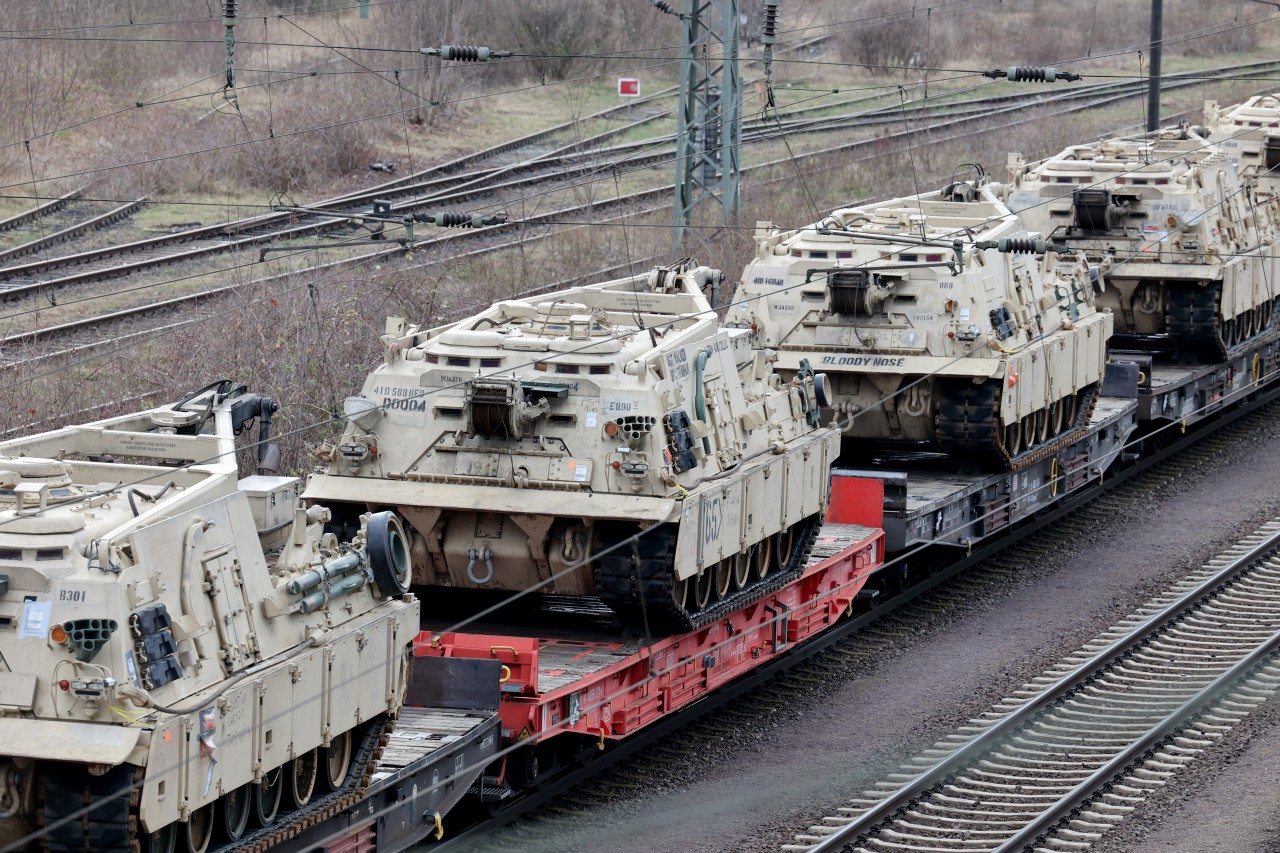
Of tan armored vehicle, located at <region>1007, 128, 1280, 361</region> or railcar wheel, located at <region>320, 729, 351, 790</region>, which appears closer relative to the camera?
railcar wheel, located at <region>320, 729, 351, 790</region>

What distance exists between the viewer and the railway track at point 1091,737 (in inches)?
707

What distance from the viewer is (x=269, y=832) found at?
48.3ft

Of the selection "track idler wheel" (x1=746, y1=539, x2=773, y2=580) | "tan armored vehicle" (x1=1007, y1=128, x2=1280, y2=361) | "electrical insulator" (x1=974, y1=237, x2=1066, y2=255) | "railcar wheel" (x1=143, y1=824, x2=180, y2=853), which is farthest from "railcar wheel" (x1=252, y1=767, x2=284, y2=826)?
"tan armored vehicle" (x1=1007, y1=128, x2=1280, y2=361)

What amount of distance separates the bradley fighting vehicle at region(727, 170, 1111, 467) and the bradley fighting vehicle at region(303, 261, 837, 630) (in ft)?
16.5

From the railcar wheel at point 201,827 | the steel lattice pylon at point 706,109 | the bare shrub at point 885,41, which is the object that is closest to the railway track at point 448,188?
the steel lattice pylon at point 706,109

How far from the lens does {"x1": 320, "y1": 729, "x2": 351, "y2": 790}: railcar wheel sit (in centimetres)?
1559

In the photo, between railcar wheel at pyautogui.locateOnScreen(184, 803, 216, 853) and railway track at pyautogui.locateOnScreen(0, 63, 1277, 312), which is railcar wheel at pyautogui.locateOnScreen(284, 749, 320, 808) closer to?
railcar wheel at pyautogui.locateOnScreen(184, 803, 216, 853)

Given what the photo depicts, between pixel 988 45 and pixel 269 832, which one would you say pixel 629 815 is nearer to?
pixel 269 832

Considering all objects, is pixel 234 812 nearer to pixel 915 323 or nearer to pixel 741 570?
pixel 741 570

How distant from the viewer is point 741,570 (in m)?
21.0

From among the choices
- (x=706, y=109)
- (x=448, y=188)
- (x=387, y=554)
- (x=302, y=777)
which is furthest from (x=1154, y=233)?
(x=302, y=777)

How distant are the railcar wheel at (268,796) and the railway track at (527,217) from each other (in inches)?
407

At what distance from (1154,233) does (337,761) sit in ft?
63.1

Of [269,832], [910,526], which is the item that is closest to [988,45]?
[910,526]
